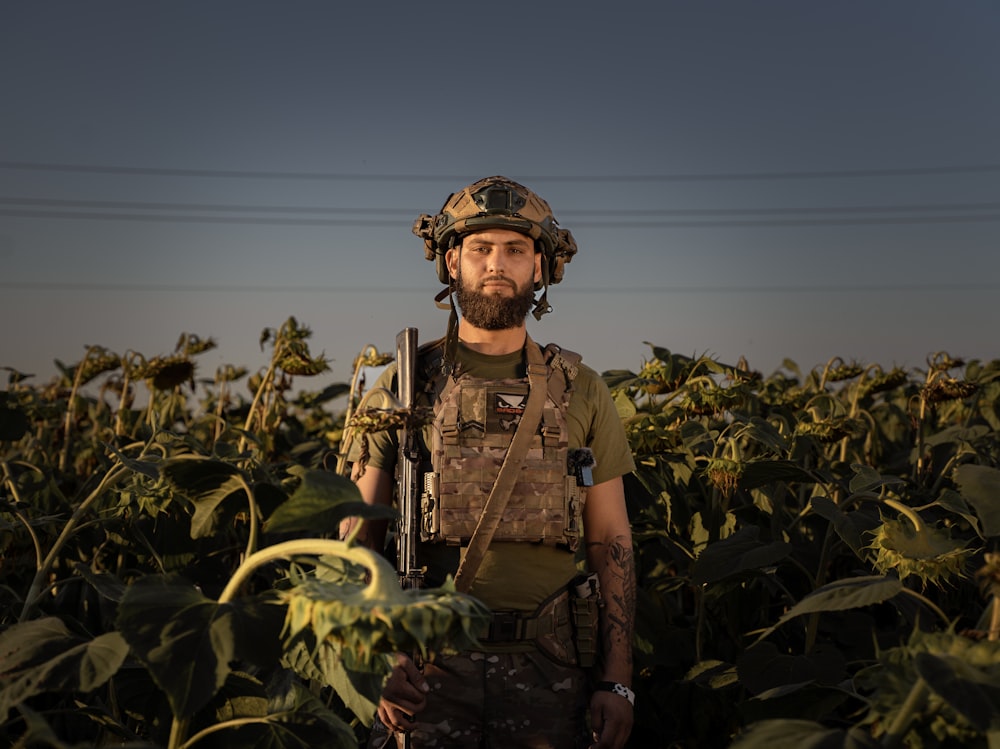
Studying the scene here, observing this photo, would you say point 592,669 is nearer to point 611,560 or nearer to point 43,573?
point 611,560

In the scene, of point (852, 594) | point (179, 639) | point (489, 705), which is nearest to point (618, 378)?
point (489, 705)

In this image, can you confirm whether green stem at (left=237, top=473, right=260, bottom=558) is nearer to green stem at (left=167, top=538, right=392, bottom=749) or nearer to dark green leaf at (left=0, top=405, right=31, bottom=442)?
green stem at (left=167, top=538, right=392, bottom=749)

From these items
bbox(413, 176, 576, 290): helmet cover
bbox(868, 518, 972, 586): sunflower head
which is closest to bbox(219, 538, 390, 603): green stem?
bbox(868, 518, 972, 586): sunflower head

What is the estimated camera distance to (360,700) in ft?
6.40

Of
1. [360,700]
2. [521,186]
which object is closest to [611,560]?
[521,186]

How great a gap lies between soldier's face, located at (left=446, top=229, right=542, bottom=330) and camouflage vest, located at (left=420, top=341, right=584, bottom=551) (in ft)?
0.66

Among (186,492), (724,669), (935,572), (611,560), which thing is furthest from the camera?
(724,669)

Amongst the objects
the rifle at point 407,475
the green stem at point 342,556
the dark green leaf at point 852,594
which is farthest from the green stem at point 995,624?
the rifle at point 407,475

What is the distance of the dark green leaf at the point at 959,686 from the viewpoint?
144 cm

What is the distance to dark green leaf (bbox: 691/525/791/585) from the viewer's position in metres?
3.14

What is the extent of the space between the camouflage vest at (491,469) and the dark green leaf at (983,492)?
100 cm

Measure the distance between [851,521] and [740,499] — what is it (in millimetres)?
1498

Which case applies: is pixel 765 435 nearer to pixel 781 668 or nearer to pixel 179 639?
pixel 781 668

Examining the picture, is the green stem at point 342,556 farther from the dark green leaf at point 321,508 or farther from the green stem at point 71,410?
the green stem at point 71,410
